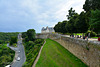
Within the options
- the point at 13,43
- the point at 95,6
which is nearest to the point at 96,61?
the point at 95,6

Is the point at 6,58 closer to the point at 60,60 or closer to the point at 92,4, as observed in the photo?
the point at 60,60

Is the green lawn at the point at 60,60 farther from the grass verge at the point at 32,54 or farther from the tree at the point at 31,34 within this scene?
the tree at the point at 31,34

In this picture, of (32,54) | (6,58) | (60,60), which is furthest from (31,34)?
(60,60)

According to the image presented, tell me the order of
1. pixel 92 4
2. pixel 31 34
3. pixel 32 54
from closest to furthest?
pixel 92 4, pixel 32 54, pixel 31 34

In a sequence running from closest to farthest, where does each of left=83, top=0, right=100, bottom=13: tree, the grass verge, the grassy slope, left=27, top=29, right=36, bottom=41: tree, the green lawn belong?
the green lawn < left=83, top=0, right=100, bottom=13: tree < the grass verge < the grassy slope < left=27, top=29, right=36, bottom=41: tree

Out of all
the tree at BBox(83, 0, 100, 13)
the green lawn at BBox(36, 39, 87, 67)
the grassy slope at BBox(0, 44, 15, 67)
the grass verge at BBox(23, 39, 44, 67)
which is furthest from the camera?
the grassy slope at BBox(0, 44, 15, 67)

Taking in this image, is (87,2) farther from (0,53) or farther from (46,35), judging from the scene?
(0,53)

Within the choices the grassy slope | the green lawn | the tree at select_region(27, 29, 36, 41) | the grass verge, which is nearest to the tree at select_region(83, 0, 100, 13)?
the green lawn

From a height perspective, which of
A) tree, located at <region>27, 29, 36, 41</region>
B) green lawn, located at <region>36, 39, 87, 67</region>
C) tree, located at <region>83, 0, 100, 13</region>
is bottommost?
green lawn, located at <region>36, 39, 87, 67</region>

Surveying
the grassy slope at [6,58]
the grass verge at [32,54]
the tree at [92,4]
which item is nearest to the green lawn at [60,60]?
the grass verge at [32,54]

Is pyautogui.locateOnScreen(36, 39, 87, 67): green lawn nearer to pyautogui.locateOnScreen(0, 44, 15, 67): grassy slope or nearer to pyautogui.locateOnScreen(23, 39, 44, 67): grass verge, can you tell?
pyautogui.locateOnScreen(23, 39, 44, 67): grass verge

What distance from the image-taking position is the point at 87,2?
15242mm

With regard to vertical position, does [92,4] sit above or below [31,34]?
above

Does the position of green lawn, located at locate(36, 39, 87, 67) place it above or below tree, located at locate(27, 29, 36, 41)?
below
